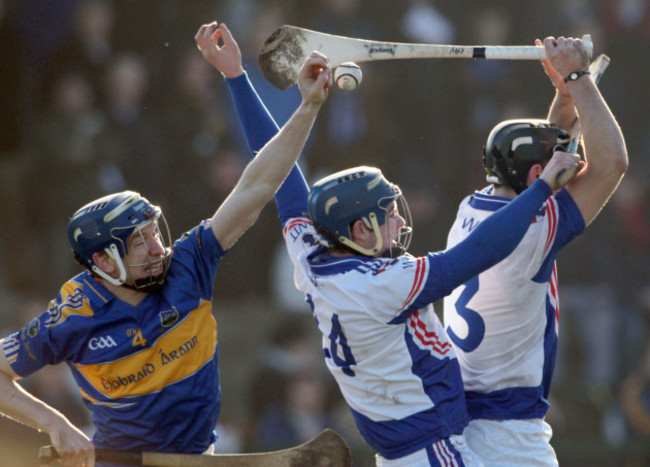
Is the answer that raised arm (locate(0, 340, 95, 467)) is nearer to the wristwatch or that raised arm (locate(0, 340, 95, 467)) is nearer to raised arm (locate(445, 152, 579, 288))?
raised arm (locate(445, 152, 579, 288))

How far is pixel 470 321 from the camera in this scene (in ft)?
13.7

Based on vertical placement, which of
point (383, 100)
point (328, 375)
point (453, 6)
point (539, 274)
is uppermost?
point (453, 6)

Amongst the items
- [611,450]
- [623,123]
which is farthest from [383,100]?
[611,450]

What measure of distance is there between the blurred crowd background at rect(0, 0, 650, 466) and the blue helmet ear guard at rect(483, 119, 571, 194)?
4033 mm

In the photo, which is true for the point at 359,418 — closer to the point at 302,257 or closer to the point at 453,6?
the point at 302,257

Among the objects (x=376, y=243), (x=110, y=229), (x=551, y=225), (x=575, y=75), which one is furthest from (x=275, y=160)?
(x=575, y=75)

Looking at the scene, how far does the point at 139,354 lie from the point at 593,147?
2.01 meters

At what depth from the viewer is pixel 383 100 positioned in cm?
891

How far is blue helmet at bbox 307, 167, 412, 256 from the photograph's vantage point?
3857 mm

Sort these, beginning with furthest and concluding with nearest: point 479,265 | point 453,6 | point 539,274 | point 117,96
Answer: point 453,6, point 117,96, point 539,274, point 479,265

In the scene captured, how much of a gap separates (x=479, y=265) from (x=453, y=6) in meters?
5.92

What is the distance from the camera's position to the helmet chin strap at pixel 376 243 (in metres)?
3.88

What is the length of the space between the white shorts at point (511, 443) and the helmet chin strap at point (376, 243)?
82cm

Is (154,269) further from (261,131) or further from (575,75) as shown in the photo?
(575,75)
